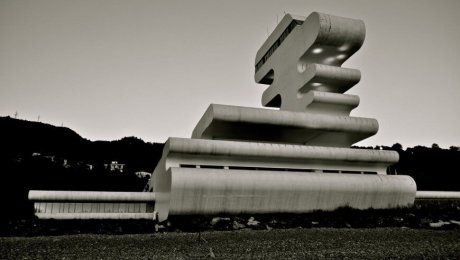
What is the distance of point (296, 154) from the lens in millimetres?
23234

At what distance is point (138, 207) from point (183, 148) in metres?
5.99

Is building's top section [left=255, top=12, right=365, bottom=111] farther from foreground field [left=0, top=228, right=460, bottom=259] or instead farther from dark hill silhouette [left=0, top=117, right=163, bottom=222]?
dark hill silhouette [left=0, top=117, right=163, bottom=222]

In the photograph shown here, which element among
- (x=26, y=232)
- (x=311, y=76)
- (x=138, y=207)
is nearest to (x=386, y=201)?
(x=311, y=76)

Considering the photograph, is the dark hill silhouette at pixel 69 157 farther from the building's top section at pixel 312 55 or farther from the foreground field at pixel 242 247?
the foreground field at pixel 242 247

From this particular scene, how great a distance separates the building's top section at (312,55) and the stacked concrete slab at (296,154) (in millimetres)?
75

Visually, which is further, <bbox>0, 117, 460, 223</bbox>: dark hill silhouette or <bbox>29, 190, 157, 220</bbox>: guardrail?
<bbox>0, 117, 460, 223</bbox>: dark hill silhouette

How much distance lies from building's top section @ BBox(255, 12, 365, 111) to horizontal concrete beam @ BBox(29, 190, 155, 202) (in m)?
13.3

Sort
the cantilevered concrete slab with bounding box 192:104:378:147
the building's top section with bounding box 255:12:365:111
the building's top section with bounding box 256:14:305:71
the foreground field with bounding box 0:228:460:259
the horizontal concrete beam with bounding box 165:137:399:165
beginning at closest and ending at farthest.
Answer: the foreground field with bounding box 0:228:460:259, the horizontal concrete beam with bounding box 165:137:399:165, the cantilevered concrete slab with bounding box 192:104:378:147, the building's top section with bounding box 255:12:365:111, the building's top section with bounding box 256:14:305:71

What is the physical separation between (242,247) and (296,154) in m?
13.2

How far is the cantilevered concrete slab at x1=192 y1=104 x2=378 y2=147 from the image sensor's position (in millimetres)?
22688

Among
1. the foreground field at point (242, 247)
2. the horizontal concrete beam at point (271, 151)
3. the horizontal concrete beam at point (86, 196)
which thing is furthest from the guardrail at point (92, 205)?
the foreground field at point (242, 247)

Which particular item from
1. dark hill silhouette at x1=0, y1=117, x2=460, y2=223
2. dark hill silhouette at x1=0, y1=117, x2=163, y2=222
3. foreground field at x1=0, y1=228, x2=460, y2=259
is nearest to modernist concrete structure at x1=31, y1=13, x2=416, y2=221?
foreground field at x1=0, y1=228, x2=460, y2=259

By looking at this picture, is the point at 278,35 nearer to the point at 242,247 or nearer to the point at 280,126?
the point at 280,126

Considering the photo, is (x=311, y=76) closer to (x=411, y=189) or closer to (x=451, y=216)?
(x=411, y=189)
